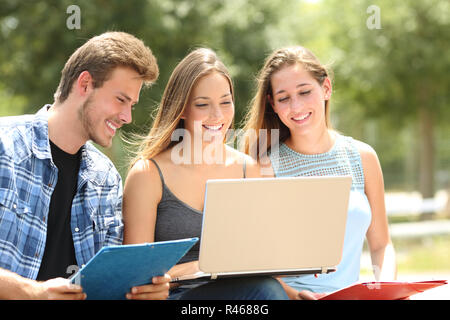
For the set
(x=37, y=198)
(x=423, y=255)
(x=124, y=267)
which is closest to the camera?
(x=124, y=267)

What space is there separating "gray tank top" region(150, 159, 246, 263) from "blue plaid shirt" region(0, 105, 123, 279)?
0.21m

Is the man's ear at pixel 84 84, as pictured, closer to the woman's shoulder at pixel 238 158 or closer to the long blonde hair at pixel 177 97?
the long blonde hair at pixel 177 97

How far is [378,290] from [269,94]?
4.45 ft

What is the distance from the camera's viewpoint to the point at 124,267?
190 centimetres

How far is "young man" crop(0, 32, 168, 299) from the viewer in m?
2.51

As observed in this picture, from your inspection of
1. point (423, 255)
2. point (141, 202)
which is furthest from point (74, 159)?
point (423, 255)

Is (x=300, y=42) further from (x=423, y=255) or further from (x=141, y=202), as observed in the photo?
(x=141, y=202)

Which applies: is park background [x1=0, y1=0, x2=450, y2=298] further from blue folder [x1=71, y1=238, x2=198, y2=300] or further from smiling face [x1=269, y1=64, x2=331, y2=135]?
blue folder [x1=71, y1=238, x2=198, y2=300]

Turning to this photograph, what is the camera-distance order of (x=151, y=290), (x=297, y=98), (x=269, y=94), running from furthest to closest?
(x=269, y=94) → (x=297, y=98) → (x=151, y=290)

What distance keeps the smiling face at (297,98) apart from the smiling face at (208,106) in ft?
1.30

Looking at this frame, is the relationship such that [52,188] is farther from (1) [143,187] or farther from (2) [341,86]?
(2) [341,86]

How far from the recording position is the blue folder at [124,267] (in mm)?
1807

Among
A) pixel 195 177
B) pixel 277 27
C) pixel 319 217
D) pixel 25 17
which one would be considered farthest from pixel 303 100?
pixel 277 27

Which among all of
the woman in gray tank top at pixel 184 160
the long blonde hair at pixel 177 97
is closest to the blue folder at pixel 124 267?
the woman in gray tank top at pixel 184 160
